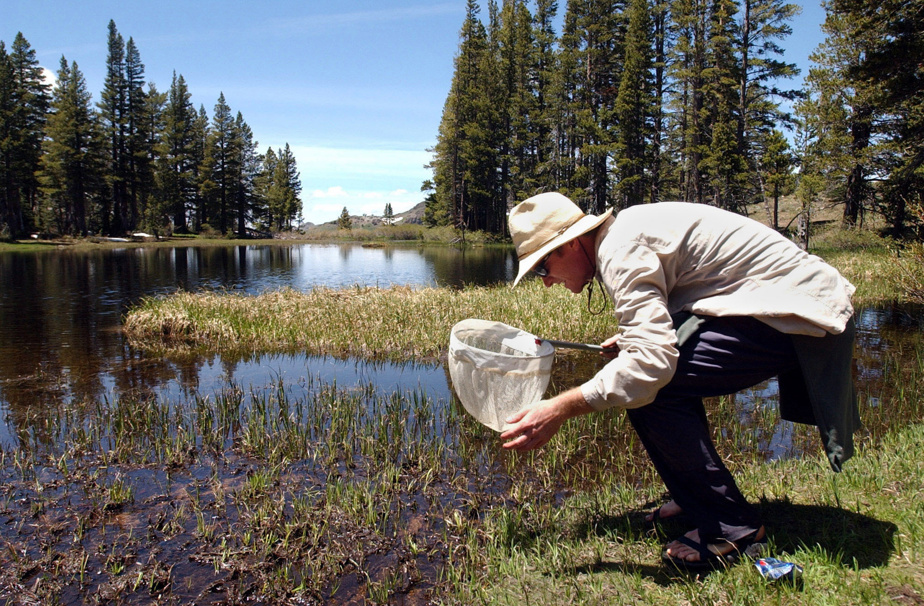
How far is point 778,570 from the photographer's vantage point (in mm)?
2385

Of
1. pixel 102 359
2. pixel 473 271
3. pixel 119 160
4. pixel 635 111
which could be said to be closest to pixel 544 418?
pixel 102 359

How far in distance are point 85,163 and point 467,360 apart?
2268 inches

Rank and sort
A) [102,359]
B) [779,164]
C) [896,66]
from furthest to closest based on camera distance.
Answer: [779,164], [896,66], [102,359]

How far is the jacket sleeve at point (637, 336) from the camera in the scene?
227 centimetres

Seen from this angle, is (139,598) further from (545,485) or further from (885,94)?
(885,94)

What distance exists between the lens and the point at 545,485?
14.5 feet

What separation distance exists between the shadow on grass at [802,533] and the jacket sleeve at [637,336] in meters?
0.94

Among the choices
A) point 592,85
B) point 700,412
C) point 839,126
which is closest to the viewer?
point 700,412

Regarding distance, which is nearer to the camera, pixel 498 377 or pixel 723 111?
pixel 498 377

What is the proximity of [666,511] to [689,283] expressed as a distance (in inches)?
52.6

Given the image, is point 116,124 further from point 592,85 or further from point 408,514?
point 408,514

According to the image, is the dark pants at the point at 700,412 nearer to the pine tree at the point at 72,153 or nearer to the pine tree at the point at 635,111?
the pine tree at the point at 635,111

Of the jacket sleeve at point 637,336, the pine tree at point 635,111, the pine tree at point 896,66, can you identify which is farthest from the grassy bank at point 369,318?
the pine tree at point 635,111

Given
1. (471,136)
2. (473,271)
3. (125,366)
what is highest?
(471,136)
